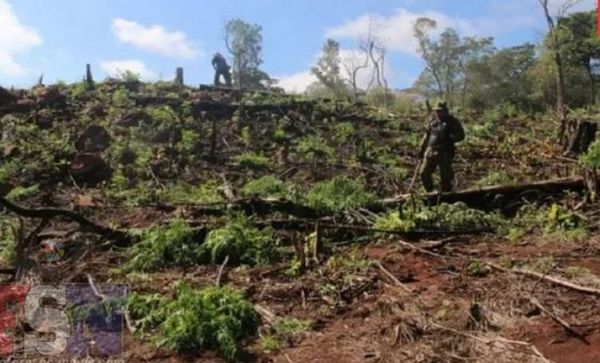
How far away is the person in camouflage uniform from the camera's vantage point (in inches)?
402

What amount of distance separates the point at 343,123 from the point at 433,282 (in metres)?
12.4

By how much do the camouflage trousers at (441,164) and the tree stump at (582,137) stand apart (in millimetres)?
4017

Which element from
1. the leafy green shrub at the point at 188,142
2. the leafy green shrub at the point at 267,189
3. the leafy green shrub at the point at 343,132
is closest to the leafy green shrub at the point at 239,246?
the leafy green shrub at the point at 267,189

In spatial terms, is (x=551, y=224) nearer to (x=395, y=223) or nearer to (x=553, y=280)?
(x=395, y=223)

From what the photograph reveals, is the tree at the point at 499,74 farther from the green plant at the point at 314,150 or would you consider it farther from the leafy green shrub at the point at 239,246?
the leafy green shrub at the point at 239,246

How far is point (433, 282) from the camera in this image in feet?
20.4

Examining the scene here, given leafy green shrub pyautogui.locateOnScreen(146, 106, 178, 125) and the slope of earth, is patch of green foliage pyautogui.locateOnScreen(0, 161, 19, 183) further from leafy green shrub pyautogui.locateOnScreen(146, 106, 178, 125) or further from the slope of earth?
leafy green shrub pyautogui.locateOnScreen(146, 106, 178, 125)

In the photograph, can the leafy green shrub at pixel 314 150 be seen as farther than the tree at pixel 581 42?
No

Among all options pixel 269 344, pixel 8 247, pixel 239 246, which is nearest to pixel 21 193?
pixel 8 247

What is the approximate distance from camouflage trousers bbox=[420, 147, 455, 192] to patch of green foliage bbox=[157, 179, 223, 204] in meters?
3.44

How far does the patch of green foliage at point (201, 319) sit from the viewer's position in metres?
4.79

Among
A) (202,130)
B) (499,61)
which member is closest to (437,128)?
(202,130)

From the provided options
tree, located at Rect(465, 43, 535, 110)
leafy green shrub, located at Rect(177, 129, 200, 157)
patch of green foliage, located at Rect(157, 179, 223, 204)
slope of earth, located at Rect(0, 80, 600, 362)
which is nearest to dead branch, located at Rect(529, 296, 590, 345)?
slope of earth, located at Rect(0, 80, 600, 362)

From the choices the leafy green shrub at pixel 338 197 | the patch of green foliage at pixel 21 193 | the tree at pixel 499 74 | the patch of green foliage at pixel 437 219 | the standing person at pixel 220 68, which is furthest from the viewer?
the tree at pixel 499 74
